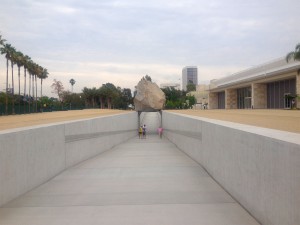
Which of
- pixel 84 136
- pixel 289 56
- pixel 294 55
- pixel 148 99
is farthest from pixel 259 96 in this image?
pixel 84 136

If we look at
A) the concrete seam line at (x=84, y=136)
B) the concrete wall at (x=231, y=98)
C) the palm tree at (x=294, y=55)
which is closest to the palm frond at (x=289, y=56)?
the palm tree at (x=294, y=55)

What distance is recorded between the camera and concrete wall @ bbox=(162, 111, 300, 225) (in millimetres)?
5559

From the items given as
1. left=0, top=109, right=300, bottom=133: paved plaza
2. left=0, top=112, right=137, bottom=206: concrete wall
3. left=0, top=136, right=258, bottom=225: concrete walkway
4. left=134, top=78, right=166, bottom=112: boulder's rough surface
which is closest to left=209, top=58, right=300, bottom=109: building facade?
left=134, top=78, right=166, bottom=112: boulder's rough surface

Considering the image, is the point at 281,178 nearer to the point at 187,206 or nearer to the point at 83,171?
the point at 187,206

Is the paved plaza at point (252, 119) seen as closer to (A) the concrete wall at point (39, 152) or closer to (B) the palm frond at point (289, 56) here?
(A) the concrete wall at point (39, 152)

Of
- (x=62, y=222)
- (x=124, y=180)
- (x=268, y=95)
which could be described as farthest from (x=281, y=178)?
(x=268, y=95)

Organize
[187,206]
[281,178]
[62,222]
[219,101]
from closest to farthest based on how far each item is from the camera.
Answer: [281,178]
[62,222]
[187,206]
[219,101]

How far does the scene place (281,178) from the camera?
5.94 m

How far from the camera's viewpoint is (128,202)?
29.8 ft

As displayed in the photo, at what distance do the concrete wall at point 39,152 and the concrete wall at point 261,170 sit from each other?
5.39m

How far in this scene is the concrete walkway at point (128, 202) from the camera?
7.66 meters

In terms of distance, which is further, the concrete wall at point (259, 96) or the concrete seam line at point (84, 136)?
the concrete wall at point (259, 96)

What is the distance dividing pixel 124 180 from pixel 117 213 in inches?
164

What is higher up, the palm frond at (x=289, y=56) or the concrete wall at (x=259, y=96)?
the palm frond at (x=289, y=56)
